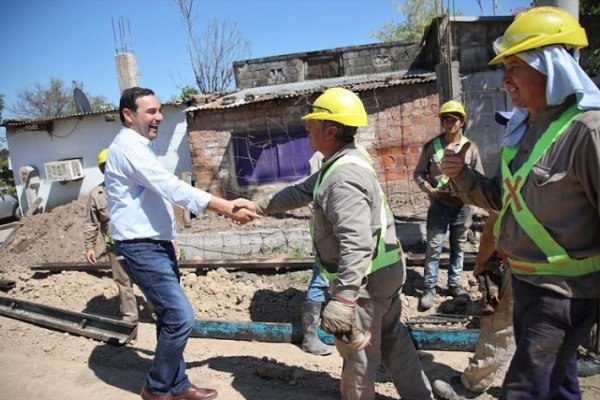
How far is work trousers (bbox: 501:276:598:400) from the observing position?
76.1 inches

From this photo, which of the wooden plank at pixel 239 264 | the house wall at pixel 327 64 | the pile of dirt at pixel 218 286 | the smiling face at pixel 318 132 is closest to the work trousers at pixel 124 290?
the pile of dirt at pixel 218 286

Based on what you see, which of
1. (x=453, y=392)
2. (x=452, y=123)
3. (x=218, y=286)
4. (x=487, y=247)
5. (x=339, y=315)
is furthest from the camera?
(x=218, y=286)

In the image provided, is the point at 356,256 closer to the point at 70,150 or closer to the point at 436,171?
the point at 436,171

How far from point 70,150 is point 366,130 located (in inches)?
355

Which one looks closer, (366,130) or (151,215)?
(151,215)

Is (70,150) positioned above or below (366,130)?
above

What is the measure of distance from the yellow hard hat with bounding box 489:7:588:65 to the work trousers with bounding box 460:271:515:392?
4.86 feet

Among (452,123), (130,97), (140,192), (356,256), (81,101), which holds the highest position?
(81,101)

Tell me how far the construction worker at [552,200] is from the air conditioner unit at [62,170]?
13377 millimetres

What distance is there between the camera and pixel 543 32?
6.21ft

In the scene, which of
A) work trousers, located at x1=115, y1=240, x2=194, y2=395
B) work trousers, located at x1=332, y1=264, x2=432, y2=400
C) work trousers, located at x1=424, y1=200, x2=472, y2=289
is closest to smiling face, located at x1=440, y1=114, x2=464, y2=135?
work trousers, located at x1=424, y1=200, x2=472, y2=289

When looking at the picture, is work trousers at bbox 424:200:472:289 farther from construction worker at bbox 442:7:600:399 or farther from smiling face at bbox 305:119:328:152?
construction worker at bbox 442:7:600:399

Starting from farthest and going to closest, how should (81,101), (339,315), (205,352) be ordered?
(81,101) < (205,352) < (339,315)

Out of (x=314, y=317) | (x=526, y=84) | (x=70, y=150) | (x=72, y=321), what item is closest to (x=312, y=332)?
(x=314, y=317)
